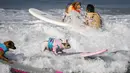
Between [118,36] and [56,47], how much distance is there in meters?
3.30

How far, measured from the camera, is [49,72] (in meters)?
7.23

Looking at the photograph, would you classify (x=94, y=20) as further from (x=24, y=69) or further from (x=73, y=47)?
(x=24, y=69)

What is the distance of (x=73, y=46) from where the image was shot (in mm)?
9367

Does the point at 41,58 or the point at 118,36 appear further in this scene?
the point at 118,36

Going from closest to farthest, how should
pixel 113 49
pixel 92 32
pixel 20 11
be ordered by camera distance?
pixel 113 49, pixel 92 32, pixel 20 11

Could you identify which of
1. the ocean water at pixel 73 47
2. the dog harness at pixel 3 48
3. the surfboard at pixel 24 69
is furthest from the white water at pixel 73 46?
the dog harness at pixel 3 48

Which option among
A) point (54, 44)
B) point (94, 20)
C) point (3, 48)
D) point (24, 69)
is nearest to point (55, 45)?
point (54, 44)

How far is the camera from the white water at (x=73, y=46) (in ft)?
25.9

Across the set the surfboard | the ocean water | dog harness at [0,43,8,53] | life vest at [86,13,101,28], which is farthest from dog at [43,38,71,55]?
life vest at [86,13,101,28]

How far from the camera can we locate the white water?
788cm

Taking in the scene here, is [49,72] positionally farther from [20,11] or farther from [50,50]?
[20,11]

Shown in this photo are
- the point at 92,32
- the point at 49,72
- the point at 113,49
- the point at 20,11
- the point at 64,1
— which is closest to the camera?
the point at 49,72

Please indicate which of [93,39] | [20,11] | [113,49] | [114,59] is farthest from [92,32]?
[20,11]

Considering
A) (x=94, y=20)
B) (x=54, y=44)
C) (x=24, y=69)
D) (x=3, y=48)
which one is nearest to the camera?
(x=24, y=69)
